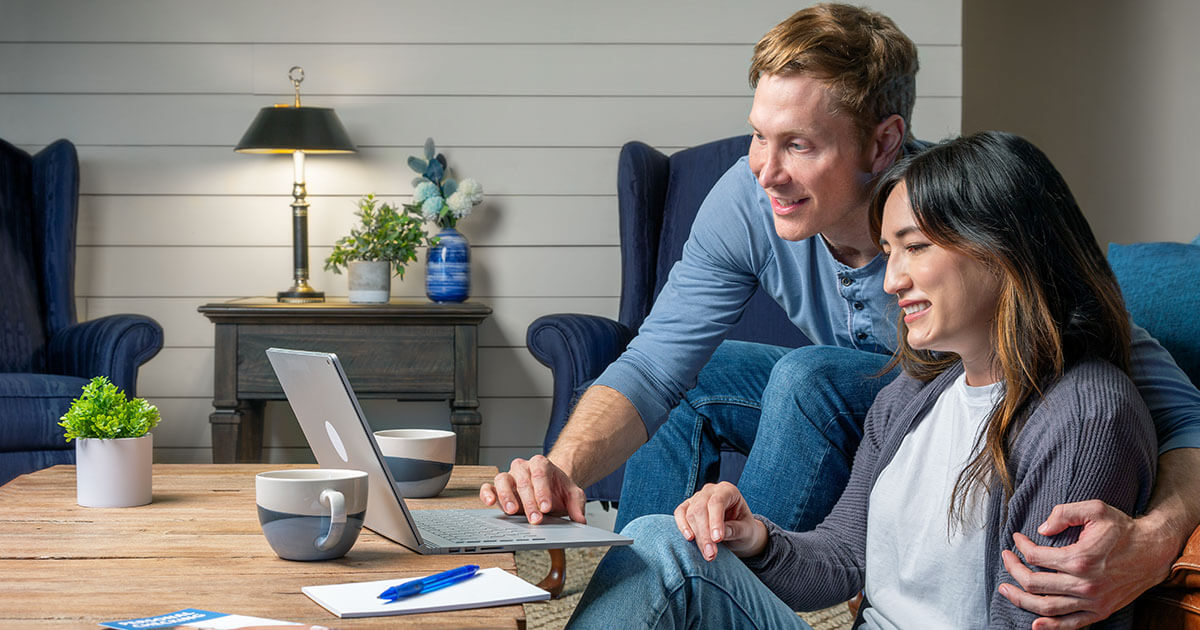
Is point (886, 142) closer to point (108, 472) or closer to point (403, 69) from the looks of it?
point (108, 472)

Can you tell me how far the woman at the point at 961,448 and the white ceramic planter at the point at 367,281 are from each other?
1859 mm

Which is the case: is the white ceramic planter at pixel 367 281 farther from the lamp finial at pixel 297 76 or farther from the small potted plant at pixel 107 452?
the small potted plant at pixel 107 452

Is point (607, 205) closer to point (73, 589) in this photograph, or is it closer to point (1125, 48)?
point (1125, 48)

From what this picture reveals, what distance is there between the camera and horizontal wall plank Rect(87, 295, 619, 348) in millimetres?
3092

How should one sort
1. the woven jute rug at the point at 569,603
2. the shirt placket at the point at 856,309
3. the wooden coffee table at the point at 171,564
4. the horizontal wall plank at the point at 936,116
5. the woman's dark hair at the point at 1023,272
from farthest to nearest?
the horizontal wall plank at the point at 936,116 → the woven jute rug at the point at 569,603 → the shirt placket at the point at 856,309 → the woman's dark hair at the point at 1023,272 → the wooden coffee table at the point at 171,564

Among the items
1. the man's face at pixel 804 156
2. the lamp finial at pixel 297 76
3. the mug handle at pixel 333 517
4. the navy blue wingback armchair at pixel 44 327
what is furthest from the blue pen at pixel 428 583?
the lamp finial at pixel 297 76

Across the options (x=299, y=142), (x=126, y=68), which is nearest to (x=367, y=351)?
(x=299, y=142)

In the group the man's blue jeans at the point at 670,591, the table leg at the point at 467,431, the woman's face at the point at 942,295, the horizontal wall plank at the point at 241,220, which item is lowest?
the table leg at the point at 467,431

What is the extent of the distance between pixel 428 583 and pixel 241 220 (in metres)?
2.46

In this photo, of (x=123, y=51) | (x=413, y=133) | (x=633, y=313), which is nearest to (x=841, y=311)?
(x=633, y=313)

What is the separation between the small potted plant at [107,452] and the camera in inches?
→ 46.6

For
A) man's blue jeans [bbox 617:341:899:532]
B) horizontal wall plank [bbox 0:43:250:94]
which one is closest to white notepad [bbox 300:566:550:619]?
man's blue jeans [bbox 617:341:899:532]

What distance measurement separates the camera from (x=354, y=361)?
2691 mm

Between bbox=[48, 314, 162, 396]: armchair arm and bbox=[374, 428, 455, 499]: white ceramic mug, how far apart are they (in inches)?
58.2
